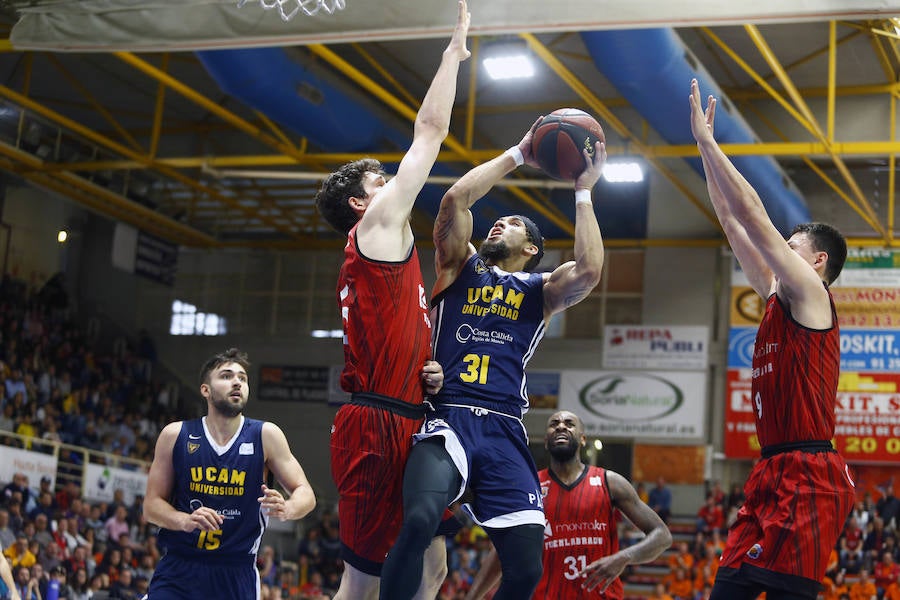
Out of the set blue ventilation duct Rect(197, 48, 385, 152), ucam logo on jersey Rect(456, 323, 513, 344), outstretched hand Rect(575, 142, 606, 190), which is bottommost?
ucam logo on jersey Rect(456, 323, 513, 344)

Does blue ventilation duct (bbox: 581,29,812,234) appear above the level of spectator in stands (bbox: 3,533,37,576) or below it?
above

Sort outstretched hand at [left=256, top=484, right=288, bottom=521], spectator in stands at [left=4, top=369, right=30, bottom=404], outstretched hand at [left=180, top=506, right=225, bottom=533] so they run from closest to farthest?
outstretched hand at [left=256, top=484, right=288, bottom=521] → outstretched hand at [left=180, top=506, right=225, bottom=533] → spectator in stands at [left=4, top=369, right=30, bottom=404]

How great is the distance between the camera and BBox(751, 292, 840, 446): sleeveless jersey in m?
5.66

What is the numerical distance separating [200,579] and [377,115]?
52.3 ft

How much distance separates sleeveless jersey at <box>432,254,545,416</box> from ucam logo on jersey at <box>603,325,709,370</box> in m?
21.0

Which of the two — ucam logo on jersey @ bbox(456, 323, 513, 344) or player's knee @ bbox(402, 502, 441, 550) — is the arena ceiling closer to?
ucam logo on jersey @ bbox(456, 323, 513, 344)

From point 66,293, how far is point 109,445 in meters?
6.29

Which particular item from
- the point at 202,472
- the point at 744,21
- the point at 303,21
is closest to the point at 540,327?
the point at 202,472

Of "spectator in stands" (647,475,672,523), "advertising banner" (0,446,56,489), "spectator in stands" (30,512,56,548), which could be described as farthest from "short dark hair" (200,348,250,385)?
"spectator in stands" (647,475,672,523)

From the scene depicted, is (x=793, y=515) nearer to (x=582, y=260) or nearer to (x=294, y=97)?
(x=582, y=260)

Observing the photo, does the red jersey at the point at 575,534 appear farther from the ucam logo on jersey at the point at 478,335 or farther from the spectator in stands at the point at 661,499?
the spectator in stands at the point at 661,499

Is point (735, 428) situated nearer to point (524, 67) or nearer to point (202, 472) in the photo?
point (524, 67)

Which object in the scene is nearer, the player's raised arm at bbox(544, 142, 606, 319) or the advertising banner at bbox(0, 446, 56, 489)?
the player's raised arm at bbox(544, 142, 606, 319)

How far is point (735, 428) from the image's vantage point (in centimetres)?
2594
